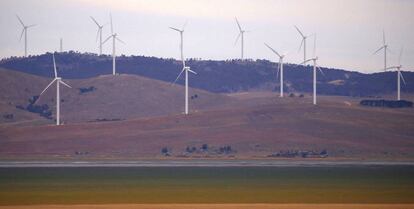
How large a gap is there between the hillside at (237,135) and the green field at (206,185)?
2971 cm

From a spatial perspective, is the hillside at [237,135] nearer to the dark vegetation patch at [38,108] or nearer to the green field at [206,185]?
the green field at [206,185]

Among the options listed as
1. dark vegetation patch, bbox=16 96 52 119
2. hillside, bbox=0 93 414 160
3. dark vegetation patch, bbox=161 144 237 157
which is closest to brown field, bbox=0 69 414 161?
hillside, bbox=0 93 414 160

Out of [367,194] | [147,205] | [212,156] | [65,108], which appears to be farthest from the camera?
[65,108]

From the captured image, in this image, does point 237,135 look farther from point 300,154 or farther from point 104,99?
point 104,99

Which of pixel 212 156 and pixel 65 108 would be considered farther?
pixel 65 108

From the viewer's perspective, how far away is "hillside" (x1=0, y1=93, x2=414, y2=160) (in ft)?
402

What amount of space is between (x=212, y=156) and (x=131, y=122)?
98.8 ft

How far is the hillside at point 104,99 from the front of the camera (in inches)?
7067

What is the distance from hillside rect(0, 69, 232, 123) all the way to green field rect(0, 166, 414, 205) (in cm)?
8914

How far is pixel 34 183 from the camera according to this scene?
2879 inches

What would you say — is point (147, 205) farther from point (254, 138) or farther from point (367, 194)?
point (254, 138)

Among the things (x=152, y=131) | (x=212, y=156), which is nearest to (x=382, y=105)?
(x=152, y=131)

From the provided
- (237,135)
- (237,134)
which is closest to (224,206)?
(237,135)

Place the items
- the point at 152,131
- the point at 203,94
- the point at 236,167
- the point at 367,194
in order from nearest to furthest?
the point at 367,194, the point at 236,167, the point at 152,131, the point at 203,94
